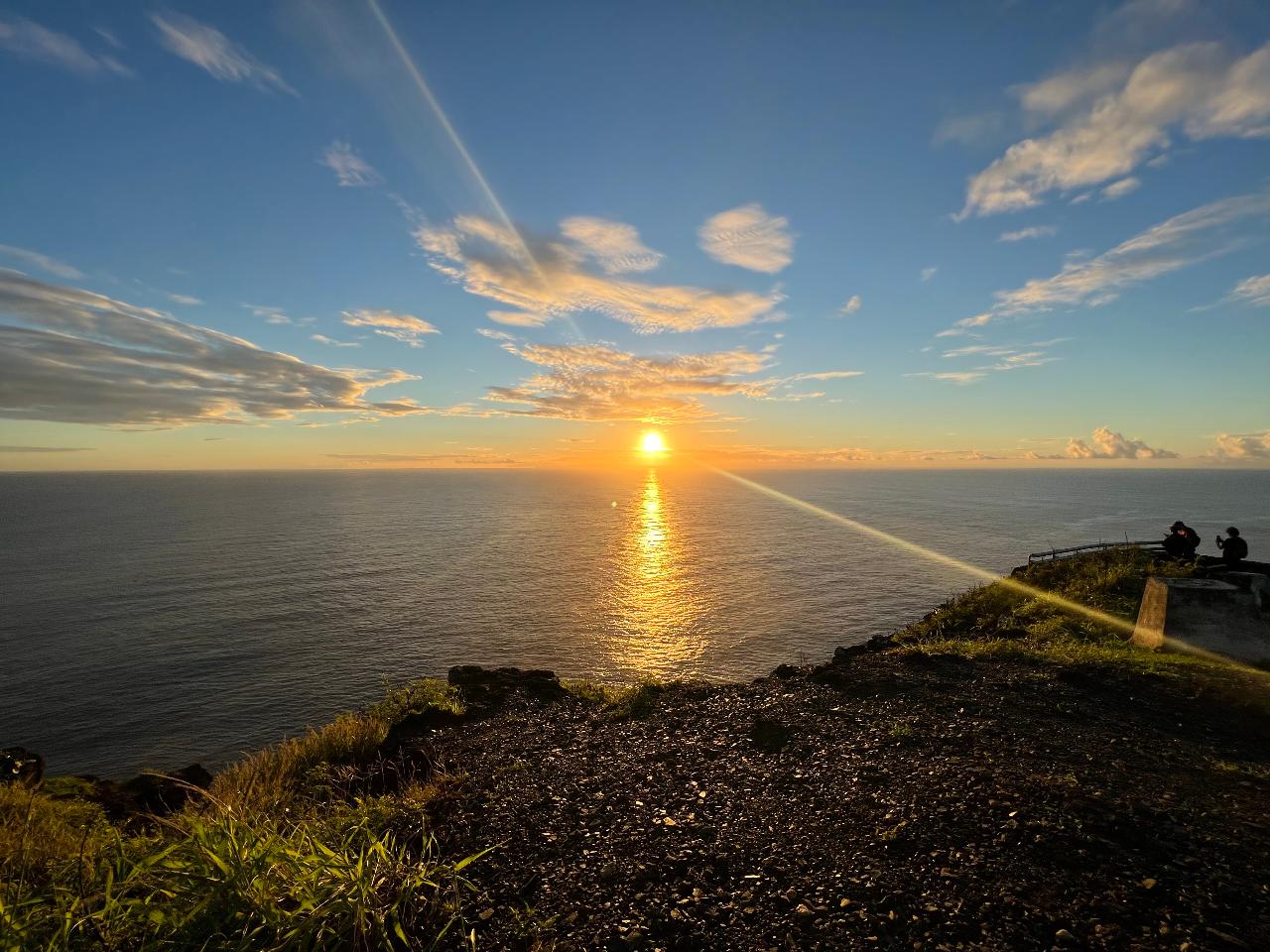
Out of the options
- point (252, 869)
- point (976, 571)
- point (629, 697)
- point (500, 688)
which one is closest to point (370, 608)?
point (500, 688)

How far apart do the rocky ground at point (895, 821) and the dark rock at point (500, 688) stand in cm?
419

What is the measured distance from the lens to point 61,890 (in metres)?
4.96

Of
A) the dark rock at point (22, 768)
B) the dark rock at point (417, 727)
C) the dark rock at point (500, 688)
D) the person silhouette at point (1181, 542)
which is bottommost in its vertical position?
the dark rock at point (500, 688)

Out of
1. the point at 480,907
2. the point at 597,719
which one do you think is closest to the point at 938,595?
the point at 597,719

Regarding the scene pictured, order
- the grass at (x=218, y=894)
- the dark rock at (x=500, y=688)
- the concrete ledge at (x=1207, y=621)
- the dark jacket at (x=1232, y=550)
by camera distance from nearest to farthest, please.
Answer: the grass at (x=218, y=894) → the concrete ledge at (x=1207, y=621) → the dark rock at (x=500, y=688) → the dark jacket at (x=1232, y=550)

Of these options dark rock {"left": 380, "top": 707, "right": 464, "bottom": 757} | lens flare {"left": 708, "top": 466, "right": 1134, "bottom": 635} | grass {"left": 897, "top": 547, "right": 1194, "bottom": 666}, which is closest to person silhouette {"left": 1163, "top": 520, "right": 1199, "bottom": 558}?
grass {"left": 897, "top": 547, "right": 1194, "bottom": 666}

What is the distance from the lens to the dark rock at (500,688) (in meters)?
19.3

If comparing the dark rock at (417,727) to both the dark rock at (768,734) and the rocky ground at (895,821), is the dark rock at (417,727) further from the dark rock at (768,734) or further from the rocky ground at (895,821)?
the dark rock at (768,734)

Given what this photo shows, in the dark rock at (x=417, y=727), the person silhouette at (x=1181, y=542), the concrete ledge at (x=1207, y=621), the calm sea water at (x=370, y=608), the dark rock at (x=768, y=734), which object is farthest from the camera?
the calm sea water at (x=370, y=608)

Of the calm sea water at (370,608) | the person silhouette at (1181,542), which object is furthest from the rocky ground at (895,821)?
the calm sea water at (370,608)

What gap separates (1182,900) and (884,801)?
358cm

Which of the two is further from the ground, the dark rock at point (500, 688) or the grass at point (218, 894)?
the grass at point (218, 894)

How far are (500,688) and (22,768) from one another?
41.0 feet

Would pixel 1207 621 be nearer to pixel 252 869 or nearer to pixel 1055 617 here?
pixel 1055 617
